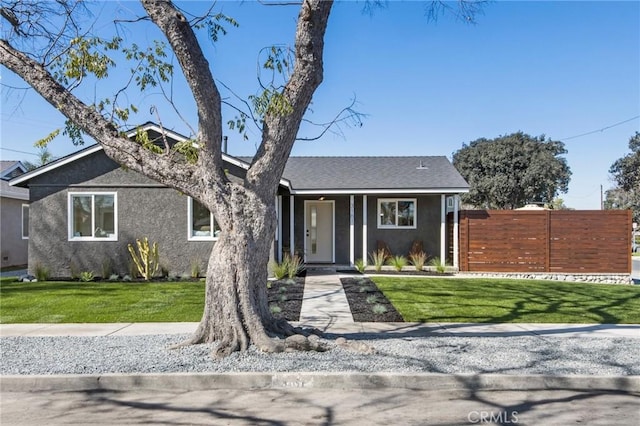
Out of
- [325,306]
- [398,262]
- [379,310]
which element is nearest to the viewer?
[379,310]

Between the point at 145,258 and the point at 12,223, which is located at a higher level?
the point at 12,223

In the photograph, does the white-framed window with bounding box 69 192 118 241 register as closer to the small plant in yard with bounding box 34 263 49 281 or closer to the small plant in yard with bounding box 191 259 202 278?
the small plant in yard with bounding box 34 263 49 281

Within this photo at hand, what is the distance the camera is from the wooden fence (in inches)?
608

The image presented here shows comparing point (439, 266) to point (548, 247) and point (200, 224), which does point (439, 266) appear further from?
point (200, 224)

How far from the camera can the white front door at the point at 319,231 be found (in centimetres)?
1759

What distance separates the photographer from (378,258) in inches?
627

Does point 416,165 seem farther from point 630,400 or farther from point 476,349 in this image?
point 630,400

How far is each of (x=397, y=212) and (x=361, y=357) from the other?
39.7ft

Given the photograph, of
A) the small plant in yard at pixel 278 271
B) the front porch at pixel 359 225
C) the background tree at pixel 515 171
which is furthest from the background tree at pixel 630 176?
the small plant in yard at pixel 278 271

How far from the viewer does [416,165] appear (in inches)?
744

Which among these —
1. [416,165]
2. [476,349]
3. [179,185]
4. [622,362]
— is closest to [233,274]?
[179,185]

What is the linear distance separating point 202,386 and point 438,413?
2.49 metres

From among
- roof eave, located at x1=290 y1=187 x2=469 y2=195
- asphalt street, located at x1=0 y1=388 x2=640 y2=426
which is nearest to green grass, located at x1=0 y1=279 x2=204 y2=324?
asphalt street, located at x1=0 y1=388 x2=640 y2=426

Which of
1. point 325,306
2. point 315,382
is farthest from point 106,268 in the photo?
point 315,382
